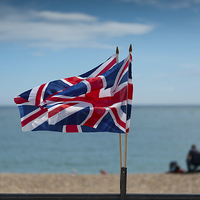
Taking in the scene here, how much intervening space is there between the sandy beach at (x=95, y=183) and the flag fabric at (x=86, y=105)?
174 inches

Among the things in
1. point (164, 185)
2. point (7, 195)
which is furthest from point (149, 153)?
point (7, 195)

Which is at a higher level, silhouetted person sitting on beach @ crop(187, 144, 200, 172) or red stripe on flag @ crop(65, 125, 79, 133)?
red stripe on flag @ crop(65, 125, 79, 133)

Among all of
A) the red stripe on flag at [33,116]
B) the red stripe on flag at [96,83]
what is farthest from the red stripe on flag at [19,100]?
the red stripe on flag at [96,83]

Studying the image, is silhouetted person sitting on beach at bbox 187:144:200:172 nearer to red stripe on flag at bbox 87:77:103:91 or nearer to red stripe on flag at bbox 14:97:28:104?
red stripe on flag at bbox 87:77:103:91

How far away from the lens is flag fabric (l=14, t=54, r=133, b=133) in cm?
462

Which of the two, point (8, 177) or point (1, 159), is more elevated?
point (8, 177)

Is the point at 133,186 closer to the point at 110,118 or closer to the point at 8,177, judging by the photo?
the point at 8,177

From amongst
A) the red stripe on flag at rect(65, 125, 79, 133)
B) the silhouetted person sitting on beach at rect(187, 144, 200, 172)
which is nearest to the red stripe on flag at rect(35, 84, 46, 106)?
the red stripe on flag at rect(65, 125, 79, 133)

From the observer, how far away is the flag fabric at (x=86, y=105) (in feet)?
15.1

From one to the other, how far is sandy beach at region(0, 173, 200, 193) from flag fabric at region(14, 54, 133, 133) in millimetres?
4416

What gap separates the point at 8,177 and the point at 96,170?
1509 centimetres

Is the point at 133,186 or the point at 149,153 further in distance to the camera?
the point at 149,153

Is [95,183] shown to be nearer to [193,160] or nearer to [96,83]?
[193,160]

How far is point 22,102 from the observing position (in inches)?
199
